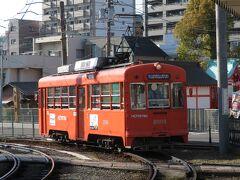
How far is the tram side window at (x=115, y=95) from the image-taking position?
17906 millimetres

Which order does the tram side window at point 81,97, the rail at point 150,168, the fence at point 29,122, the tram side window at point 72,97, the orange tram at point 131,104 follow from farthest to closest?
the fence at point 29,122, the tram side window at point 72,97, the tram side window at point 81,97, the orange tram at point 131,104, the rail at point 150,168

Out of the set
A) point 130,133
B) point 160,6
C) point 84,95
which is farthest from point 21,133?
point 160,6

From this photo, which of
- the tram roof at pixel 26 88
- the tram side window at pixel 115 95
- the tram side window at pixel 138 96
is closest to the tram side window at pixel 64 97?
the tram side window at pixel 115 95

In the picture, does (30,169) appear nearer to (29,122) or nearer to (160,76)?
(160,76)

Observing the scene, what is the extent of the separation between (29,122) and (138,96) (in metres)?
19.4

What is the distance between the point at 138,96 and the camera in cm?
1767

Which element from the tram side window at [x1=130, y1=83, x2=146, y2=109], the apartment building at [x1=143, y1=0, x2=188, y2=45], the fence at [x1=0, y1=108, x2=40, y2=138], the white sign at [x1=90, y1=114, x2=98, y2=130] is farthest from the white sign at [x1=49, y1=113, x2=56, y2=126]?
the apartment building at [x1=143, y1=0, x2=188, y2=45]

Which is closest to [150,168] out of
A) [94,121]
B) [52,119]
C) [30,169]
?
[30,169]

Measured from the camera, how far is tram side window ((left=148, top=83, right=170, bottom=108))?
17750 millimetres

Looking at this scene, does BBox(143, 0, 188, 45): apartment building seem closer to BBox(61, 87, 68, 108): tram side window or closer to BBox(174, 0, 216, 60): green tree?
BBox(174, 0, 216, 60): green tree

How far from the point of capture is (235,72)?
37750 mm

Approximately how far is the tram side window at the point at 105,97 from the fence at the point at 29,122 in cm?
1041

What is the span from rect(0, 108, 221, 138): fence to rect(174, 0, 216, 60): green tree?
1069 centimetres

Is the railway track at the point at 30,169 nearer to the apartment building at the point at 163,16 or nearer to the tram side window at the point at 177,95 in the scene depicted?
the tram side window at the point at 177,95
